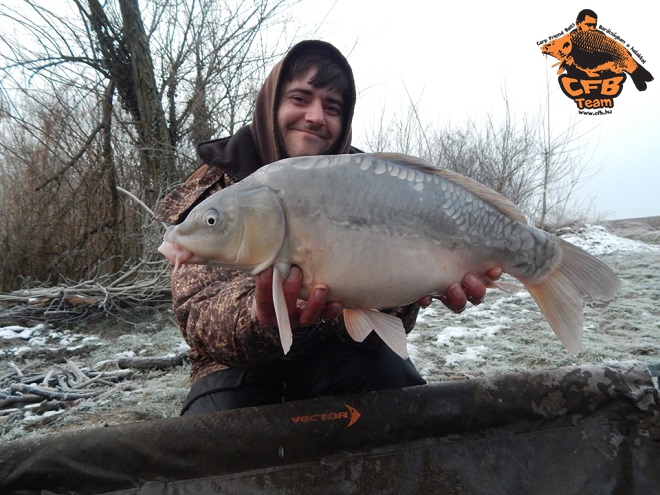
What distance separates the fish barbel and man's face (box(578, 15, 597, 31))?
6.31 metres

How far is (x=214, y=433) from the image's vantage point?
3.50ft

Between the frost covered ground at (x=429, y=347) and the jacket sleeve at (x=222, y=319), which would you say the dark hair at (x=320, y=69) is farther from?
the frost covered ground at (x=429, y=347)

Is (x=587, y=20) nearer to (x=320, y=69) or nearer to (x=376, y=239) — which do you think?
(x=320, y=69)

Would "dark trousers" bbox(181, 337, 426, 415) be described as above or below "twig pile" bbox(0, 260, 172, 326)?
above

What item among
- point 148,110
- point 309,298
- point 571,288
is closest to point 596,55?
point 148,110

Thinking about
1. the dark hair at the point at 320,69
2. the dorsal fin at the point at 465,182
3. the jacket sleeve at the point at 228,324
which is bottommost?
the jacket sleeve at the point at 228,324

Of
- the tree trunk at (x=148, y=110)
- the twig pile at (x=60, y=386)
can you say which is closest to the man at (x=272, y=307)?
the twig pile at (x=60, y=386)

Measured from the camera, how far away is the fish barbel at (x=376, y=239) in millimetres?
861

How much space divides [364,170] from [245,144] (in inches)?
27.1

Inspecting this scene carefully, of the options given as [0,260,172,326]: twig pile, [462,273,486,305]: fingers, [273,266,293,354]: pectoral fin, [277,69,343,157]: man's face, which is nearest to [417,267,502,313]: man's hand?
[462,273,486,305]: fingers

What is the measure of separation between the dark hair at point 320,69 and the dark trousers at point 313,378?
808mm

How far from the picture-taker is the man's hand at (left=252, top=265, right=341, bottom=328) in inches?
34.7

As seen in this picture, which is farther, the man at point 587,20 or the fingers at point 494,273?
the man at point 587,20

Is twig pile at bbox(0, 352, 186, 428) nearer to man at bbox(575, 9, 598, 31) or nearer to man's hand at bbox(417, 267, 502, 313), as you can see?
man's hand at bbox(417, 267, 502, 313)
